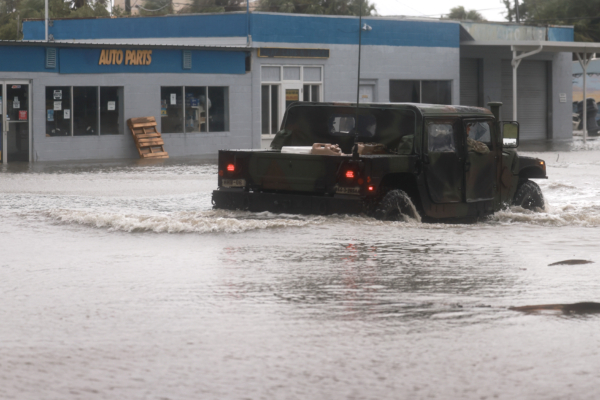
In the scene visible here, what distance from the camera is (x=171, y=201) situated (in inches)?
601

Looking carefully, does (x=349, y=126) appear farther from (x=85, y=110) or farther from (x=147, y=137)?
(x=147, y=137)

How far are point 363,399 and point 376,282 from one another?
331cm

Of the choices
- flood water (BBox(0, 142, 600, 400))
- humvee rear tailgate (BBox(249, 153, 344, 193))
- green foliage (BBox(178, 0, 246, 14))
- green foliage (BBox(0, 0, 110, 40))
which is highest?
green foliage (BBox(178, 0, 246, 14))

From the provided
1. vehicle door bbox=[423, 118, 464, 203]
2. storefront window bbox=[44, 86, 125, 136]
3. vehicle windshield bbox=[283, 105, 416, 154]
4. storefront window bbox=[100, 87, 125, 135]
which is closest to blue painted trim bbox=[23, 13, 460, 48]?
storefront window bbox=[100, 87, 125, 135]

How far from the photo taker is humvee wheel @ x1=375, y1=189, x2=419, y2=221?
1126cm

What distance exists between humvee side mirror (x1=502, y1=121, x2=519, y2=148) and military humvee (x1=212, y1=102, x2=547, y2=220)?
0.01m

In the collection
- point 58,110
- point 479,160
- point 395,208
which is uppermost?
point 58,110

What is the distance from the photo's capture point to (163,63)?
2966 cm

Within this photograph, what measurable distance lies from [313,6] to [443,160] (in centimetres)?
5351

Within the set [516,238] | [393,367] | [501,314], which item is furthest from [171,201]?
[393,367]

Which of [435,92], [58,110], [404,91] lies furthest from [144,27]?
[435,92]

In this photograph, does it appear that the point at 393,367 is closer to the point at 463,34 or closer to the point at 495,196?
the point at 495,196

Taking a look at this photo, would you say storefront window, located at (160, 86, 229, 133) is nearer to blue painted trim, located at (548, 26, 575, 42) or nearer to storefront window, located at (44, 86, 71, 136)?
storefront window, located at (44, 86, 71, 136)

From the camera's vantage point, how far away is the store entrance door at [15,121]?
84.6 ft
